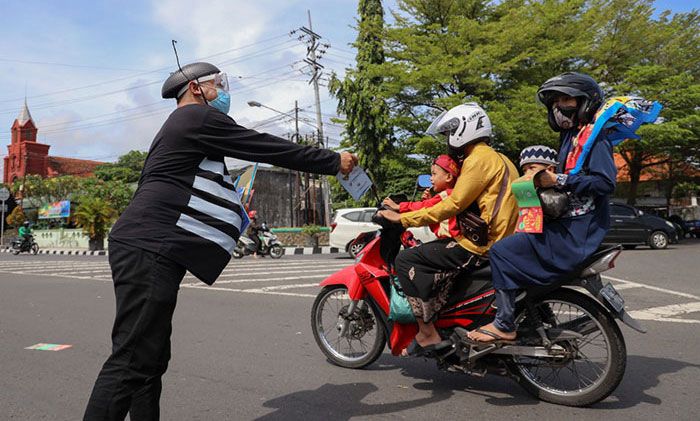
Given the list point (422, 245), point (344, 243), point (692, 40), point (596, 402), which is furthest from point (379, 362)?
point (692, 40)

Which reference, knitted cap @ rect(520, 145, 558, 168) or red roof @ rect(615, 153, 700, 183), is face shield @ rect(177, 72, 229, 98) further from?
red roof @ rect(615, 153, 700, 183)

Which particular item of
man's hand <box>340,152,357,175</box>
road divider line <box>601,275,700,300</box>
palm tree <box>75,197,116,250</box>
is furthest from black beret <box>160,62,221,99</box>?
palm tree <box>75,197,116,250</box>

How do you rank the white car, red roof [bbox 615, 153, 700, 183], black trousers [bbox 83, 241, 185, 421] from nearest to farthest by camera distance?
black trousers [bbox 83, 241, 185, 421], the white car, red roof [bbox 615, 153, 700, 183]

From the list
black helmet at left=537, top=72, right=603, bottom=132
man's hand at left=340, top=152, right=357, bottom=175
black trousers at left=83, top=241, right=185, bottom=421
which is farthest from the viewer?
black helmet at left=537, top=72, right=603, bottom=132

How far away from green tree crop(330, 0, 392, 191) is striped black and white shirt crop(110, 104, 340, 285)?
2094 centimetres

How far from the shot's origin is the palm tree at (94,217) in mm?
26062

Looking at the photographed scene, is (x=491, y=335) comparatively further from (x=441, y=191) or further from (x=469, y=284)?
(x=441, y=191)

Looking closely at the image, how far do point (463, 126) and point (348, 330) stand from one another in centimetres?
171

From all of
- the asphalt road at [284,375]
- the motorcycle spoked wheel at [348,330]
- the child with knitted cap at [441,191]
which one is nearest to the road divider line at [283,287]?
the asphalt road at [284,375]

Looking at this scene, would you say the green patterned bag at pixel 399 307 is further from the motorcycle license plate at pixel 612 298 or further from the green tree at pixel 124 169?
the green tree at pixel 124 169

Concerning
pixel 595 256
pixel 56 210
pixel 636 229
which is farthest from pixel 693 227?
pixel 56 210

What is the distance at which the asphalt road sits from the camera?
3.20 meters

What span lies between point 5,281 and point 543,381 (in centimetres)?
1134

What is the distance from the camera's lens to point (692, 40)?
23.8 metres
